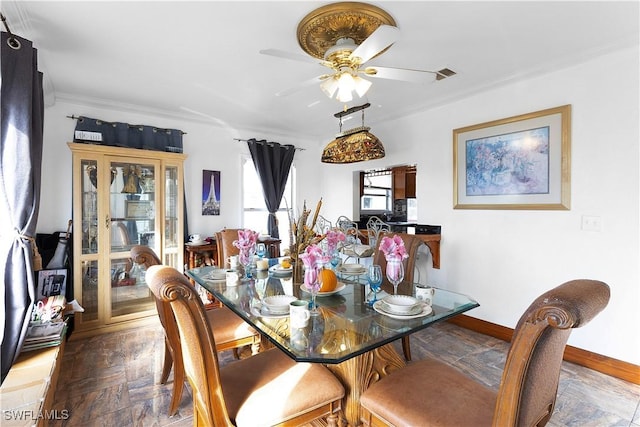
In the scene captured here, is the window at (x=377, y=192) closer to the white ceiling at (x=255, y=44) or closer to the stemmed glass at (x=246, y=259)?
the white ceiling at (x=255, y=44)

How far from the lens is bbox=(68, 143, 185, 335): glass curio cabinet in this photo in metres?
3.00

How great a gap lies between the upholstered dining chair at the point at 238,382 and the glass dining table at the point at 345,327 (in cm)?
18

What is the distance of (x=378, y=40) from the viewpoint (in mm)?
1499

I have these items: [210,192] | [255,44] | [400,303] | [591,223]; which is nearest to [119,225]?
[210,192]

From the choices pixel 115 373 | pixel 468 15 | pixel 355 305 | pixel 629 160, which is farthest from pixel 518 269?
pixel 115 373

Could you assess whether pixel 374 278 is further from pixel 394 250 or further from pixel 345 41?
pixel 345 41

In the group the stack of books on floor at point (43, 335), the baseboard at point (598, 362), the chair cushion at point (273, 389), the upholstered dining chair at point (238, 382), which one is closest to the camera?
the upholstered dining chair at point (238, 382)

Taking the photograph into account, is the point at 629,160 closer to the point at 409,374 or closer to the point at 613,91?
the point at 613,91

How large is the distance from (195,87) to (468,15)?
2.40 meters

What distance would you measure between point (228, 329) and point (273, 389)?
833 mm

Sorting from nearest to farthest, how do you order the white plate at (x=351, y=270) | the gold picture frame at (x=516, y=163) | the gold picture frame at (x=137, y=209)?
the white plate at (x=351, y=270), the gold picture frame at (x=516, y=163), the gold picture frame at (x=137, y=209)

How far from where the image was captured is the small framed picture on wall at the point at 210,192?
4.04 meters

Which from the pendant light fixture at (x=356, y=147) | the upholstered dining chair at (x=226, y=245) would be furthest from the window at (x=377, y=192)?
the upholstered dining chair at (x=226, y=245)

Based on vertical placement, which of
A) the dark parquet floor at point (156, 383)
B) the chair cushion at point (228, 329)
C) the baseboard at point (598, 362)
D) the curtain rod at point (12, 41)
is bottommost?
the dark parquet floor at point (156, 383)
